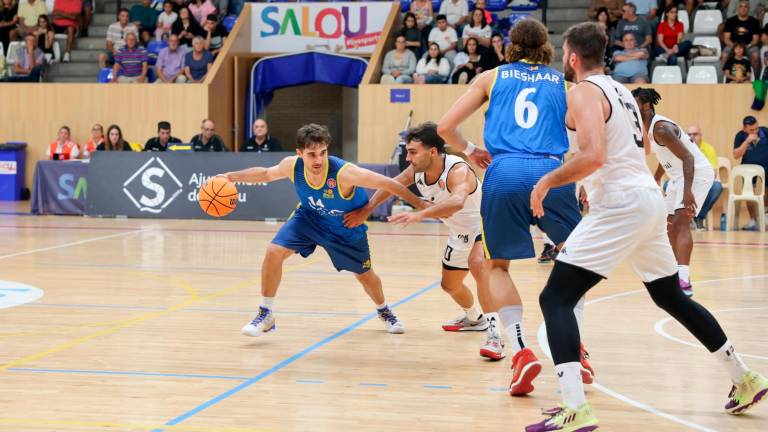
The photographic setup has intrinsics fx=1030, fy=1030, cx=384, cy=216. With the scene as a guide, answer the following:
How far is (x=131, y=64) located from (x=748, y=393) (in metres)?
16.3

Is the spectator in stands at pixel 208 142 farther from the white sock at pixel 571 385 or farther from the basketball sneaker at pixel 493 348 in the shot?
the white sock at pixel 571 385

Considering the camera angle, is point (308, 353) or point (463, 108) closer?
point (463, 108)

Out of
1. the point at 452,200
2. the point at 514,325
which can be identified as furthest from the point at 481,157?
the point at 514,325

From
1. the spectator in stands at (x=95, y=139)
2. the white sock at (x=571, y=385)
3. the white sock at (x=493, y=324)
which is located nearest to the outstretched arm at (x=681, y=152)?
the white sock at (x=493, y=324)

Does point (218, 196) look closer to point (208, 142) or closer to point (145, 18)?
point (208, 142)

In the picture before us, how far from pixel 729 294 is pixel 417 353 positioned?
375 centimetres

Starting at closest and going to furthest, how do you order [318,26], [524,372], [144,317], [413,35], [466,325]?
1. [524,372]
2. [466,325]
3. [144,317]
4. [413,35]
5. [318,26]

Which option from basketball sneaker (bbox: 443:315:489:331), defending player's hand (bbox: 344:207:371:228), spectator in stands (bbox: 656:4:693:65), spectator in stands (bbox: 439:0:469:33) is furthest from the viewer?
spectator in stands (bbox: 439:0:469:33)

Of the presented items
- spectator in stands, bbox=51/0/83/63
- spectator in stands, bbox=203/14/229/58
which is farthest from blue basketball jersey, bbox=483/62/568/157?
spectator in stands, bbox=51/0/83/63

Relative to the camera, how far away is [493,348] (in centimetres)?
598

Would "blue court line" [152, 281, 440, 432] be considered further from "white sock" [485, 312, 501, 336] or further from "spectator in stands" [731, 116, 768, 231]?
"spectator in stands" [731, 116, 768, 231]

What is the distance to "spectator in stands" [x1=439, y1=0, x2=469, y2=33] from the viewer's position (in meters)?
18.7

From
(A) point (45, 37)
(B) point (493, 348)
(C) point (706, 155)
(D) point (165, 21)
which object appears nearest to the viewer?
(B) point (493, 348)

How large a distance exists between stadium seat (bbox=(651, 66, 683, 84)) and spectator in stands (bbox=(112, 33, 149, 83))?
30.1 feet
